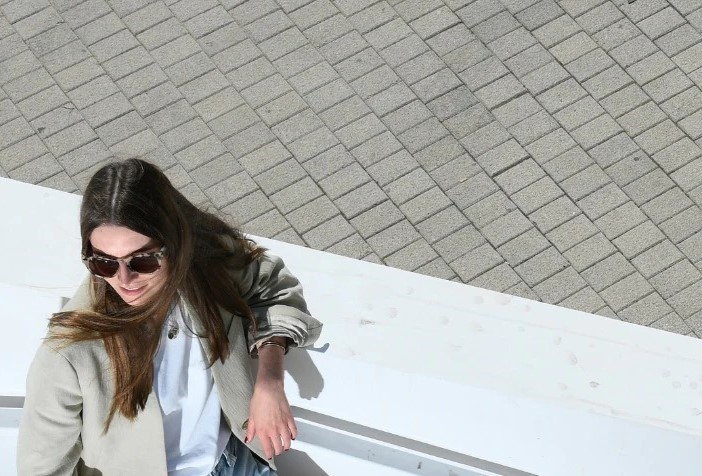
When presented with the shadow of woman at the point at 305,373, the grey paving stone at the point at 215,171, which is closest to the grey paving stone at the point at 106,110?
the grey paving stone at the point at 215,171

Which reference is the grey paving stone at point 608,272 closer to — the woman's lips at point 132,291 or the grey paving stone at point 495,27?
the grey paving stone at point 495,27

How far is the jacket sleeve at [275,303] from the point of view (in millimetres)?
2467

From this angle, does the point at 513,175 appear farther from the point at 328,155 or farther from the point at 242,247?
the point at 242,247

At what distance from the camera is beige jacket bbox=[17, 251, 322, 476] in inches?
91.7

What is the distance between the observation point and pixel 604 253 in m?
4.84

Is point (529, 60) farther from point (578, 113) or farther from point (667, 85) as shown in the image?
point (667, 85)

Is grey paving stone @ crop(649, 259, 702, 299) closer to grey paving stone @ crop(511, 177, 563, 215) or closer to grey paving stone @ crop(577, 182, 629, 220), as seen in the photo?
grey paving stone @ crop(577, 182, 629, 220)

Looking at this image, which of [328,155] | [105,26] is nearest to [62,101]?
[105,26]

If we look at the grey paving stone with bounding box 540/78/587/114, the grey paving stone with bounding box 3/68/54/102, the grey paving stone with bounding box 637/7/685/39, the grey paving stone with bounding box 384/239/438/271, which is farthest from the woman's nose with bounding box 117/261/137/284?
the grey paving stone with bounding box 637/7/685/39

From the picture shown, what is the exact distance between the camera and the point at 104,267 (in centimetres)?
230

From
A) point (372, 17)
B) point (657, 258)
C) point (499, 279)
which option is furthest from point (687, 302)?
point (372, 17)

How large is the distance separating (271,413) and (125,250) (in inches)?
19.8

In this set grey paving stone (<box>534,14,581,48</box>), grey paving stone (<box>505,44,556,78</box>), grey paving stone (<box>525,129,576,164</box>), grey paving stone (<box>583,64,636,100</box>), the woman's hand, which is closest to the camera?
the woman's hand

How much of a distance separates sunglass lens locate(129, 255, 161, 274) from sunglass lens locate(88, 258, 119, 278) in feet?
0.12
